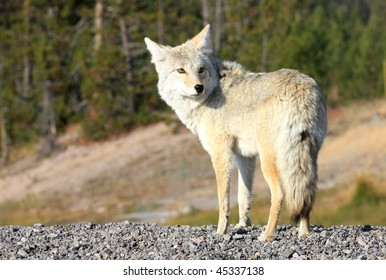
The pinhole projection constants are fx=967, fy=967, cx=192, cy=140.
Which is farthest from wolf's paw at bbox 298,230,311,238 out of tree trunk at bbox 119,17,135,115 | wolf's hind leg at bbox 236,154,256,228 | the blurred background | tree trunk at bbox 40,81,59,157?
tree trunk at bbox 40,81,59,157

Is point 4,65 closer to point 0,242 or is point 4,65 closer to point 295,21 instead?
point 295,21

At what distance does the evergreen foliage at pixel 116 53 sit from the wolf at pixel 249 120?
33.8 meters

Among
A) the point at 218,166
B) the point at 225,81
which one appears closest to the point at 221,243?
the point at 218,166

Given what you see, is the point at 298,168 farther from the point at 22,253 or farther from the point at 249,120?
the point at 22,253

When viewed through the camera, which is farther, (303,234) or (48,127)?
(48,127)

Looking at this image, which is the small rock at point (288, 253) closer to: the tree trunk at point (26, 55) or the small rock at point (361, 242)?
the small rock at point (361, 242)

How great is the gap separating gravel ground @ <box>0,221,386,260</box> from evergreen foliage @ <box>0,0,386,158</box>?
34.5 meters

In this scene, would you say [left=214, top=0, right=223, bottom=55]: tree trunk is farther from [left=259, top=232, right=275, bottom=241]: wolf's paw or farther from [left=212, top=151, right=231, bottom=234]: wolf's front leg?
[left=259, top=232, right=275, bottom=241]: wolf's paw

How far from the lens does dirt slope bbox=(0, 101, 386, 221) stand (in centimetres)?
3981

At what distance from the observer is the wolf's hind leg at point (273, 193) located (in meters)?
12.9

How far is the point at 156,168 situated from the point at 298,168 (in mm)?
34278

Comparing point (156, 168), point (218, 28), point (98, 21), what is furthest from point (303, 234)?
point (98, 21)

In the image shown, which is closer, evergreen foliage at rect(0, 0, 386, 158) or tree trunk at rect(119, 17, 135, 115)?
evergreen foliage at rect(0, 0, 386, 158)

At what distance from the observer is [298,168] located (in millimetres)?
12789
